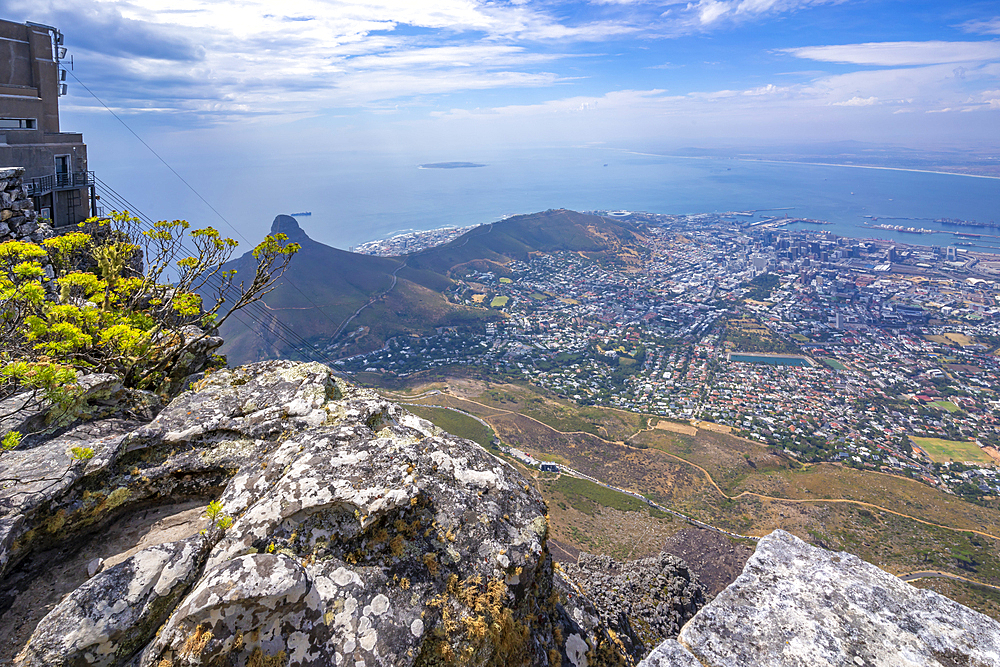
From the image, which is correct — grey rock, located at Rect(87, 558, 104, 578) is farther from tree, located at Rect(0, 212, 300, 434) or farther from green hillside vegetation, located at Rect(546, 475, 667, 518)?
green hillside vegetation, located at Rect(546, 475, 667, 518)

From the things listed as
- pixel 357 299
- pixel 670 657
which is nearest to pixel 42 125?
pixel 670 657

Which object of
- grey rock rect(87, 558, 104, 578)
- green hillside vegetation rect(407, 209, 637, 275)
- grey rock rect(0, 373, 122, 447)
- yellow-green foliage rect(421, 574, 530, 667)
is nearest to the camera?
yellow-green foliage rect(421, 574, 530, 667)

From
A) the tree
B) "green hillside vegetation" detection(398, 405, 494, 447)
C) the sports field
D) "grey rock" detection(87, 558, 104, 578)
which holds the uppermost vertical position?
the tree

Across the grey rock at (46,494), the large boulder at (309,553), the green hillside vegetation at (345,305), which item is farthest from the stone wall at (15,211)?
the green hillside vegetation at (345,305)

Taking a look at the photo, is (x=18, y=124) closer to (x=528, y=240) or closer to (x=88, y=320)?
(x=88, y=320)

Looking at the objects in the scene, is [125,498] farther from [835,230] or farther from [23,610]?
[835,230]

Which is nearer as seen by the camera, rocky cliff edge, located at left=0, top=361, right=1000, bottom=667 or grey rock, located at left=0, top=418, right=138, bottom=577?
rocky cliff edge, located at left=0, top=361, right=1000, bottom=667

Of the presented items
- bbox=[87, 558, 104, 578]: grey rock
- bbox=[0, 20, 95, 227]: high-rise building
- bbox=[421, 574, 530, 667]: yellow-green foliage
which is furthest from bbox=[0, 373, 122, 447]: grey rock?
bbox=[0, 20, 95, 227]: high-rise building

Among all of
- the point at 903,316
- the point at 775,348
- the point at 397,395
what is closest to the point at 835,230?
the point at 903,316
